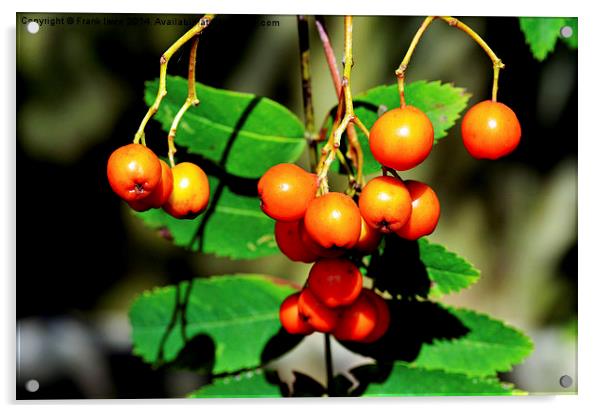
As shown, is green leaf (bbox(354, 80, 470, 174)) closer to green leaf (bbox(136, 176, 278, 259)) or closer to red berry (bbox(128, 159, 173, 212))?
green leaf (bbox(136, 176, 278, 259))

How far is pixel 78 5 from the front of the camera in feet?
3.46

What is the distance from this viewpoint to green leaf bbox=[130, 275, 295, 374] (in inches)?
39.4

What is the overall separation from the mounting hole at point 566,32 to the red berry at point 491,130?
0.40 m

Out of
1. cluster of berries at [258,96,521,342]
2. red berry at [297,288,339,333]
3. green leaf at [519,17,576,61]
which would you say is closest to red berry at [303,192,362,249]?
cluster of berries at [258,96,521,342]

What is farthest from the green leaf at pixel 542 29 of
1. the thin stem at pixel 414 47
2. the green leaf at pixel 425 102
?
the thin stem at pixel 414 47

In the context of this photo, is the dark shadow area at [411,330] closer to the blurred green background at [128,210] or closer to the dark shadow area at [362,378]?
the dark shadow area at [362,378]

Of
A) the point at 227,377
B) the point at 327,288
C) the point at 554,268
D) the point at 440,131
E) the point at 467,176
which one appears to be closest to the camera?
the point at 327,288

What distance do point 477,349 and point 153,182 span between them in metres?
0.49

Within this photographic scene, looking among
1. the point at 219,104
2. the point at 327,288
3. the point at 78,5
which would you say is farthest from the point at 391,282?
the point at 78,5

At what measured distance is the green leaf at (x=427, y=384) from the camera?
38.7 inches

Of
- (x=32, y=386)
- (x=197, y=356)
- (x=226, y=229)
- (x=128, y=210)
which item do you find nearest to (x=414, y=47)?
(x=226, y=229)

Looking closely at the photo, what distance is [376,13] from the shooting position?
107cm
